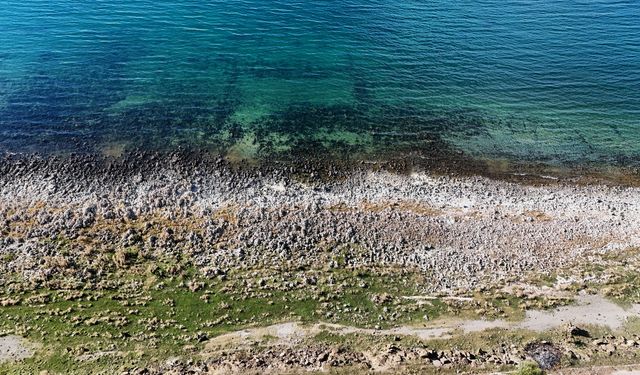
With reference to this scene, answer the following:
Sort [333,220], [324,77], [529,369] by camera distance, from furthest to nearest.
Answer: [324,77] < [333,220] < [529,369]

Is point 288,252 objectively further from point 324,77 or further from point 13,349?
point 324,77

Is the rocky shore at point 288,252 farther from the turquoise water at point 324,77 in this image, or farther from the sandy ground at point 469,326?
the turquoise water at point 324,77

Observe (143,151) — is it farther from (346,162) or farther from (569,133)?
(569,133)

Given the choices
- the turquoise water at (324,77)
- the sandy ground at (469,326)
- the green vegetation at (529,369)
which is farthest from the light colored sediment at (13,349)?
the green vegetation at (529,369)

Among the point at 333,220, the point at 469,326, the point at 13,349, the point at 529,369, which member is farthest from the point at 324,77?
the point at 13,349

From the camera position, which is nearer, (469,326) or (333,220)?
(469,326)

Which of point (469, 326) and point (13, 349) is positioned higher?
point (469, 326)
